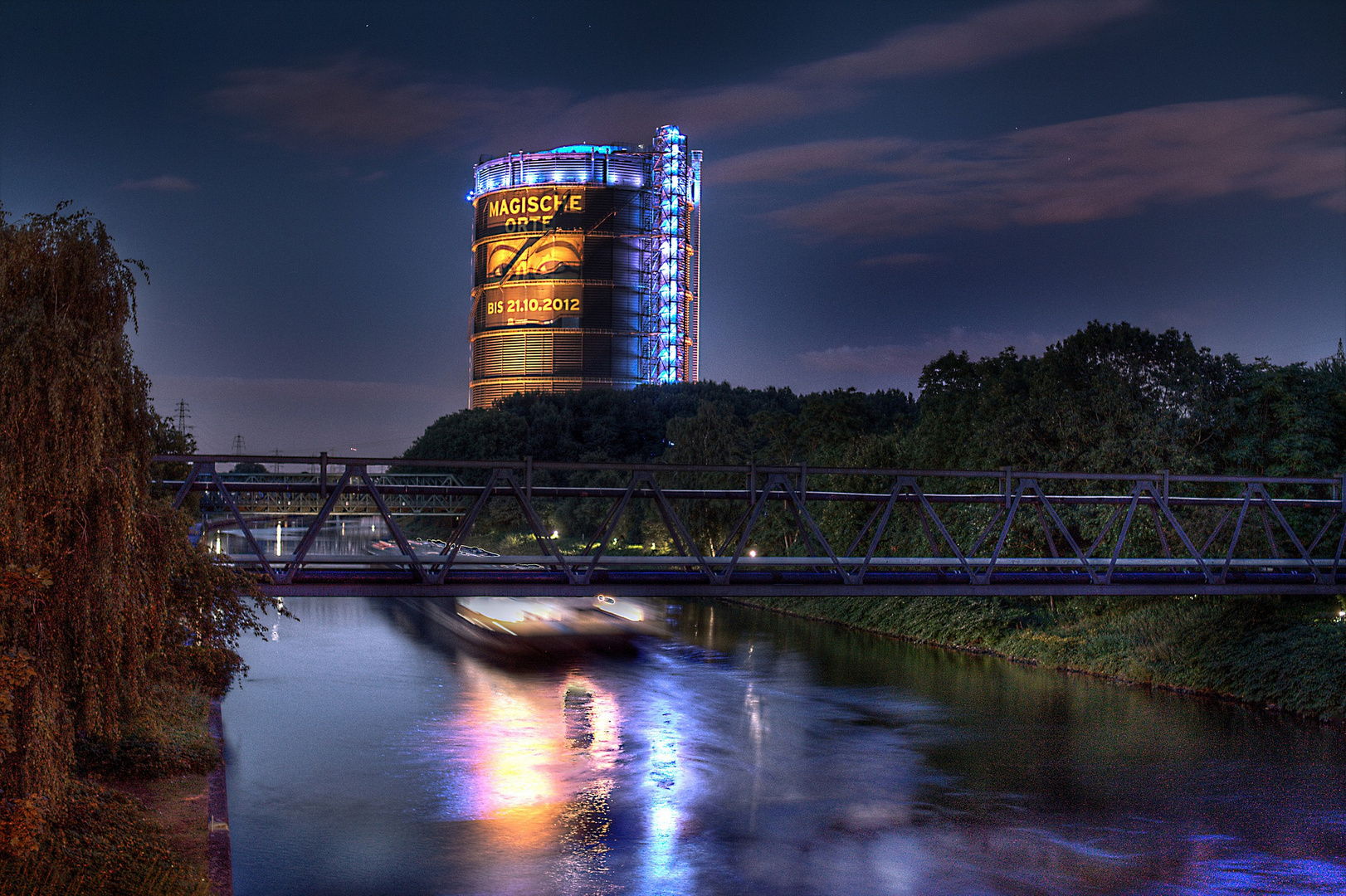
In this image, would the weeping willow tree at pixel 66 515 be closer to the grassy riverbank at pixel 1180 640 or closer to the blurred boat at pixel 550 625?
the grassy riverbank at pixel 1180 640

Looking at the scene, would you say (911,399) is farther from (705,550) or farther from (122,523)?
(122,523)

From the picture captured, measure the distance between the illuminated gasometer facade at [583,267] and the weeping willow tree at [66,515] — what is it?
130 meters

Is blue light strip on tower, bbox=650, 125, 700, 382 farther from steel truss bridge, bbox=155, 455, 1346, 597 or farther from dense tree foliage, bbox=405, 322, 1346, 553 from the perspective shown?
steel truss bridge, bbox=155, 455, 1346, 597

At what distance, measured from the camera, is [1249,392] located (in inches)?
1689

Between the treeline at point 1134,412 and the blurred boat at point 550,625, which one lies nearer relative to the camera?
the treeline at point 1134,412

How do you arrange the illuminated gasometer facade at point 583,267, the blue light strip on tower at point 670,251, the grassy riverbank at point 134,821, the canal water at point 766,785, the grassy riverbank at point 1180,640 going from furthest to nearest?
the blue light strip on tower at point 670,251 → the illuminated gasometer facade at point 583,267 → the grassy riverbank at point 1180,640 → the canal water at point 766,785 → the grassy riverbank at point 134,821

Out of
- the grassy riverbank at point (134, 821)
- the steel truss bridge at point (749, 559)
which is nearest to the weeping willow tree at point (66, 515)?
the grassy riverbank at point (134, 821)

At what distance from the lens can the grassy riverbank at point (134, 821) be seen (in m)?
15.5

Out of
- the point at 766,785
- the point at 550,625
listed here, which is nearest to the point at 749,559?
the point at 766,785

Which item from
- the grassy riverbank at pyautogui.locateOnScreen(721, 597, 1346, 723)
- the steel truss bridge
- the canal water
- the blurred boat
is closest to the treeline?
the steel truss bridge

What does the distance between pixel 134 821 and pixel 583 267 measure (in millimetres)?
131426

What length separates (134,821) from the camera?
1859cm

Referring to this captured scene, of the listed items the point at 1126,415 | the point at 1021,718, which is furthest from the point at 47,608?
the point at 1126,415

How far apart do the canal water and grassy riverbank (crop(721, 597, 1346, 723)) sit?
1100 mm
